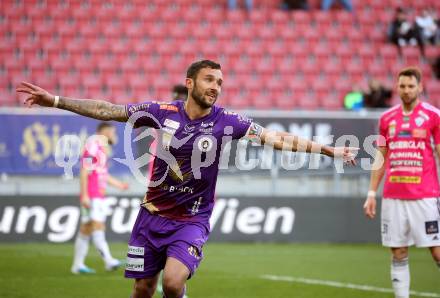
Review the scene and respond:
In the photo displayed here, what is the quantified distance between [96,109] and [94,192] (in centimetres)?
610

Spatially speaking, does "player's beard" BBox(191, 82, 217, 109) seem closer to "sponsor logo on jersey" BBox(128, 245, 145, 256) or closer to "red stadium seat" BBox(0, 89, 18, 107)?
"sponsor logo on jersey" BBox(128, 245, 145, 256)

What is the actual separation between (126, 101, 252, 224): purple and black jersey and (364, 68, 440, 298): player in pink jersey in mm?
2380

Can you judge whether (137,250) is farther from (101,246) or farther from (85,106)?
(101,246)

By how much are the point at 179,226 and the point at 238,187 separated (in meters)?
10.4

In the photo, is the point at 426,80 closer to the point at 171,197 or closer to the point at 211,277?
the point at 211,277

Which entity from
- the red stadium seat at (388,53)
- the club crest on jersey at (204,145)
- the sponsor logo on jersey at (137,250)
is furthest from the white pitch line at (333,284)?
the red stadium seat at (388,53)

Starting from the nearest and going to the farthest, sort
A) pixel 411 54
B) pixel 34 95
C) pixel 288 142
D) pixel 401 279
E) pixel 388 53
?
pixel 34 95 < pixel 288 142 < pixel 401 279 < pixel 411 54 < pixel 388 53

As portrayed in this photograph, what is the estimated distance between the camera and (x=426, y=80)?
23.2m

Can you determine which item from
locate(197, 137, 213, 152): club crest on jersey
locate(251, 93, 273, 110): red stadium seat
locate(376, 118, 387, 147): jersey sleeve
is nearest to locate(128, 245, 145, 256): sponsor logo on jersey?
locate(197, 137, 213, 152): club crest on jersey

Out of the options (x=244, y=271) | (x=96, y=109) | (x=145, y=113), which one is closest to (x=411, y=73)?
(x=145, y=113)

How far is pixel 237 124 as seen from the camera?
284 inches

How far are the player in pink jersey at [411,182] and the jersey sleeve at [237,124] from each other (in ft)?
7.45

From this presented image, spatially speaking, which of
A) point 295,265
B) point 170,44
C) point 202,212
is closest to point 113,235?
point 295,265

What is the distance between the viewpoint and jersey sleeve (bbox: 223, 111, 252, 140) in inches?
284
